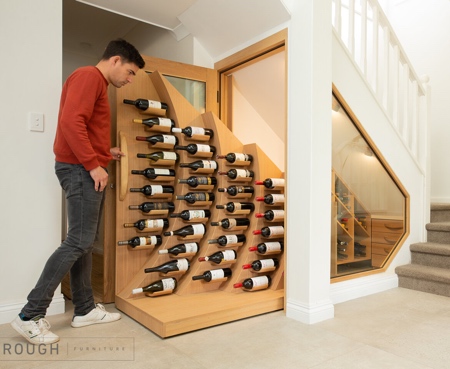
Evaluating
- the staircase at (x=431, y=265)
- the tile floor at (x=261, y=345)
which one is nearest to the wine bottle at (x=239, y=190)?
the tile floor at (x=261, y=345)

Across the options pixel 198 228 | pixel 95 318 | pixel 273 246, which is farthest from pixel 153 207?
pixel 273 246

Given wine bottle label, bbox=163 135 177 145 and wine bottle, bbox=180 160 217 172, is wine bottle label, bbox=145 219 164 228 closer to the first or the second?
wine bottle, bbox=180 160 217 172

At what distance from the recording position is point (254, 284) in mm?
2650

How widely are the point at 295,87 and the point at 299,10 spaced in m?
0.48

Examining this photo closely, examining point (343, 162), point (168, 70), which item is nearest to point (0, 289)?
point (168, 70)

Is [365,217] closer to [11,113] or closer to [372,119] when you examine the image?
[372,119]

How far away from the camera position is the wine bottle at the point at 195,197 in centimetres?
267

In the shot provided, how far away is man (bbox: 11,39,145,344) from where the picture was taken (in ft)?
6.39

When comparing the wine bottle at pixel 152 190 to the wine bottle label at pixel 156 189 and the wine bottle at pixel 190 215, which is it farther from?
the wine bottle at pixel 190 215

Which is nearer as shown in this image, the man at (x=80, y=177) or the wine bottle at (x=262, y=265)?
the man at (x=80, y=177)

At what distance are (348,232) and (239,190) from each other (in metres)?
0.87

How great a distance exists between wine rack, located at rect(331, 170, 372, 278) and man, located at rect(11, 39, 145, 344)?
5.07ft

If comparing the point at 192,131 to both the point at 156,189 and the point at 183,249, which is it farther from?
the point at 183,249

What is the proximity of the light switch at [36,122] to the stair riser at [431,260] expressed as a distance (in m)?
3.17
